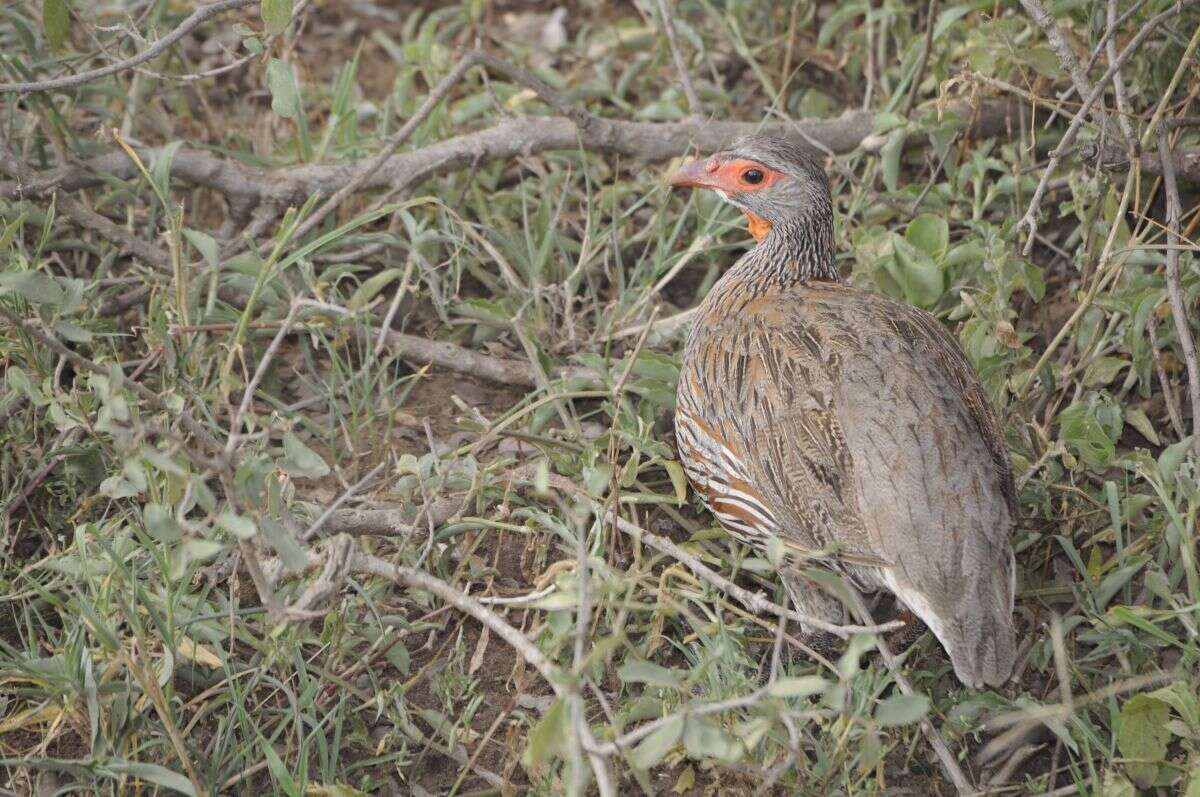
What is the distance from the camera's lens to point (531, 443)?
14.1 ft

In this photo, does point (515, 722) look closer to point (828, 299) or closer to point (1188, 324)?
point (828, 299)

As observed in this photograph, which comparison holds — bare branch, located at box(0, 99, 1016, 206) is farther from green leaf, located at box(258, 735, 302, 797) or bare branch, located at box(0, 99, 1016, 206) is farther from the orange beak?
green leaf, located at box(258, 735, 302, 797)

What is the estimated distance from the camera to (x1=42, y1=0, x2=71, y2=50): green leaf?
4641 mm

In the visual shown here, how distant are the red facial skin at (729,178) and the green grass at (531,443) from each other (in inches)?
11.5

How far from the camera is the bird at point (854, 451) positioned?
3.60 metres

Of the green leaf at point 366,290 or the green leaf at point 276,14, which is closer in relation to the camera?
the green leaf at point 276,14

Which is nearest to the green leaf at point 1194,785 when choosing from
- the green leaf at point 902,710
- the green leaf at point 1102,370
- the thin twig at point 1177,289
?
the green leaf at point 902,710

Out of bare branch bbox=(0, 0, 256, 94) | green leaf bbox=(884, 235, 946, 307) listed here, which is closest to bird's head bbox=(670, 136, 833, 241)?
green leaf bbox=(884, 235, 946, 307)

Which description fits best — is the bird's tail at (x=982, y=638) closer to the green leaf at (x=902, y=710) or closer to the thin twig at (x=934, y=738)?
the thin twig at (x=934, y=738)

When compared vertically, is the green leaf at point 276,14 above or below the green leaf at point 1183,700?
above

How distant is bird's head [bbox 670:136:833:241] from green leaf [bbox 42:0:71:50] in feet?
7.25

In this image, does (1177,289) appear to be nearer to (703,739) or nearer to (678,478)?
(678,478)

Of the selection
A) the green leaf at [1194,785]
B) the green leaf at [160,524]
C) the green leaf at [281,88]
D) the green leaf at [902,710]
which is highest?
the green leaf at [281,88]

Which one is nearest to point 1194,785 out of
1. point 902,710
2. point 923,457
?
point 902,710
